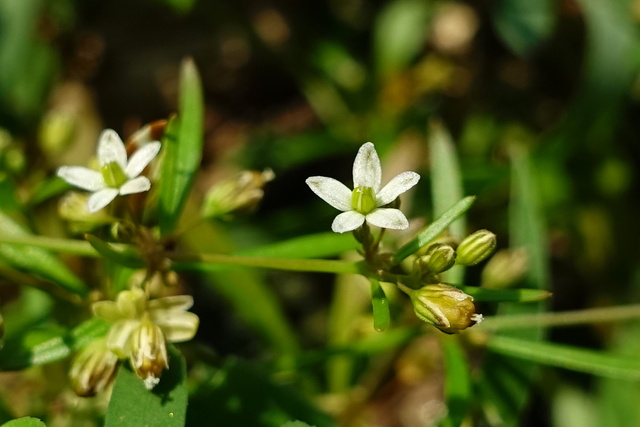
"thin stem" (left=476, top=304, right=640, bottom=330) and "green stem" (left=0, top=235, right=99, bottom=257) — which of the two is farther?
"thin stem" (left=476, top=304, right=640, bottom=330)

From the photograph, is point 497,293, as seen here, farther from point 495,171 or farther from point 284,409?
point 495,171

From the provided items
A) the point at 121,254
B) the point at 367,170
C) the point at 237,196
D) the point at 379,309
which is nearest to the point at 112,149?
the point at 121,254

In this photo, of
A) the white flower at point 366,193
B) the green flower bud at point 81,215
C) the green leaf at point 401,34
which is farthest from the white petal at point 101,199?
the green leaf at point 401,34

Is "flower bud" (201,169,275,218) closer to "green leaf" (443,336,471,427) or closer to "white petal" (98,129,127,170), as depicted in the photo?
"white petal" (98,129,127,170)

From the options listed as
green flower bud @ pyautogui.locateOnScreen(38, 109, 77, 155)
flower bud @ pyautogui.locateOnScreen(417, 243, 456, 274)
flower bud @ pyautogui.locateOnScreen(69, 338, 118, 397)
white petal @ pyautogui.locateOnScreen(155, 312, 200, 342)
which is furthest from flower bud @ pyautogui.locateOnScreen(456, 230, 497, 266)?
green flower bud @ pyautogui.locateOnScreen(38, 109, 77, 155)

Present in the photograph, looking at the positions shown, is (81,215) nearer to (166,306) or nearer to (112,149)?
(112,149)

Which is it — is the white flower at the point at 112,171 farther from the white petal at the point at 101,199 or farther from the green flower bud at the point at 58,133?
the green flower bud at the point at 58,133
